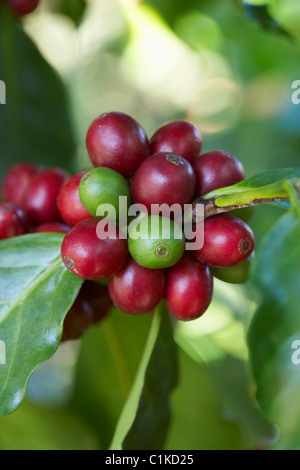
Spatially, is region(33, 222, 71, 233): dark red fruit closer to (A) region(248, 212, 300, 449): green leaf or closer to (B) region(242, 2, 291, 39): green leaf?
(A) region(248, 212, 300, 449): green leaf

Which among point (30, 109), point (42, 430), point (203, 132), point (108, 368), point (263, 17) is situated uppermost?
point (263, 17)

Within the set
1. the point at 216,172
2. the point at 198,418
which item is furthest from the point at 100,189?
the point at 198,418

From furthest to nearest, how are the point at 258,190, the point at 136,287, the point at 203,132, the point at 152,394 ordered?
1. the point at 203,132
2. the point at 152,394
3. the point at 136,287
4. the point at 258,190

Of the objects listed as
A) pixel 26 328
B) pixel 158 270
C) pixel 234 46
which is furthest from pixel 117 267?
pixel 234 46

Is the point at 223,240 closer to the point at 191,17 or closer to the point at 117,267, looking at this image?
the point at 117,267

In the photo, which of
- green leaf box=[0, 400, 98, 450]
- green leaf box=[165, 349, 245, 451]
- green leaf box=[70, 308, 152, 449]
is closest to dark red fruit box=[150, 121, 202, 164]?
green leaf box=[70, 308, 152, 449]

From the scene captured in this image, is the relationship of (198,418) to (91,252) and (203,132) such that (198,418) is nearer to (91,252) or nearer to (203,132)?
(91,252)

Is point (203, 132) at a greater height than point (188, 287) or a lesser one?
lesser
